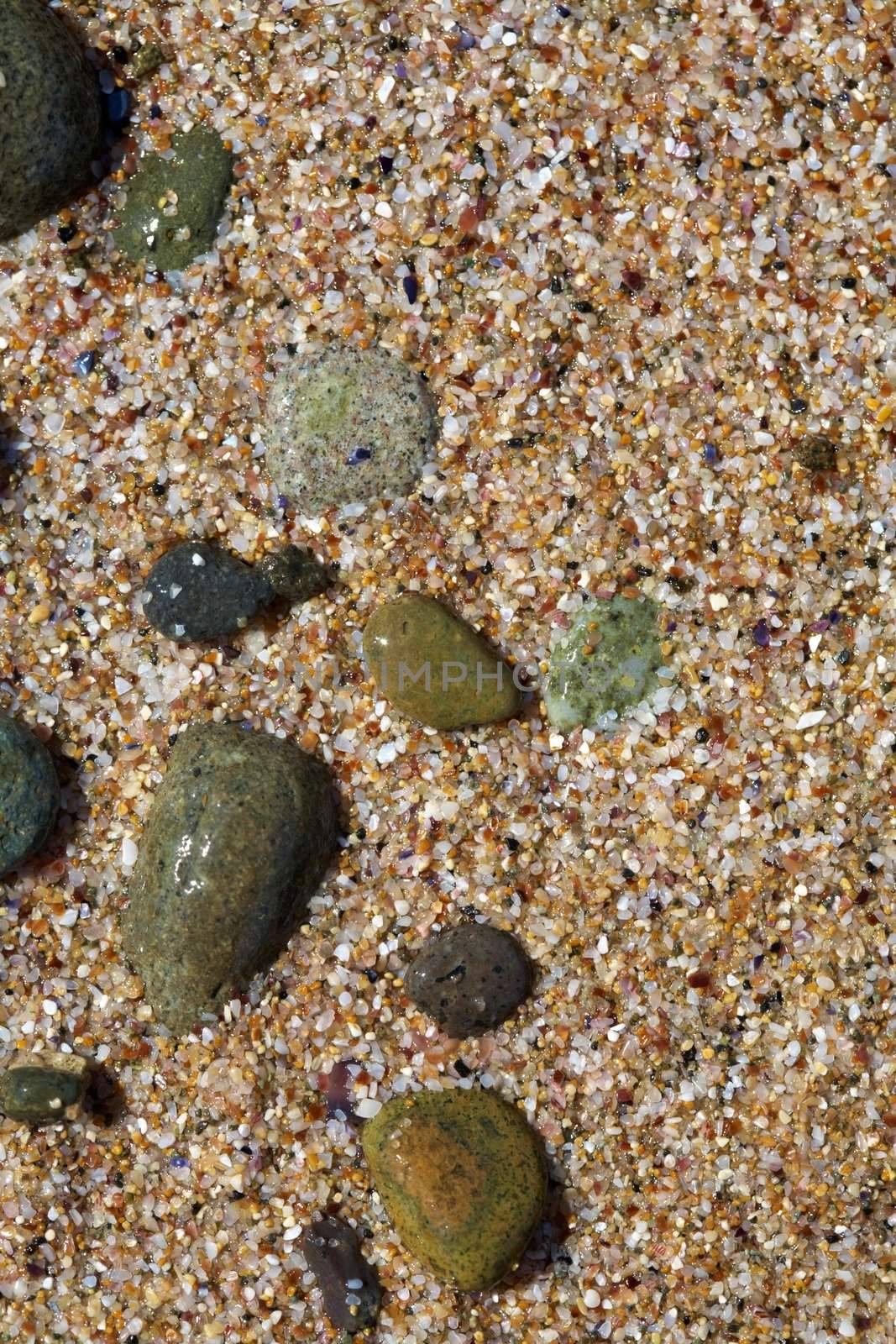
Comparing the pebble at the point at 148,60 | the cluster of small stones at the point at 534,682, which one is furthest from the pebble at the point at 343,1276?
the pebble at the point at 148,60

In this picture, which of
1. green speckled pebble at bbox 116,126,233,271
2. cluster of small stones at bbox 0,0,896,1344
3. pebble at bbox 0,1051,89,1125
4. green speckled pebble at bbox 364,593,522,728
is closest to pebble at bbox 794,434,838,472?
cluster of small stones at bbox 0,0,896,1344

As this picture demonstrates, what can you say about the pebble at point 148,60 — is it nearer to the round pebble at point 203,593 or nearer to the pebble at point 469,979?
the round pebble at point 203,593

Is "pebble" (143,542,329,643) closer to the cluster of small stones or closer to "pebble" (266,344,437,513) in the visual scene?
the cluster of small stones

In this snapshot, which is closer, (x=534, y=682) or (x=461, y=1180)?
(x=461, y=1180)

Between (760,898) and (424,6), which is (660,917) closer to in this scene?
(760,898)

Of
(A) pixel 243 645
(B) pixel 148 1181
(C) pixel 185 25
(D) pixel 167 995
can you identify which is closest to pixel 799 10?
(C) pixel 185 25

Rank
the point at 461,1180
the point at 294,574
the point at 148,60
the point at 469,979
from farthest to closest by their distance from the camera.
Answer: the point at 148,60
the point at 294,574
the point at 469,979
the point at 461,1180

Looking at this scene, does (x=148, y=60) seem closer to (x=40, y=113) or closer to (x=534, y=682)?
(x=40, y=113)

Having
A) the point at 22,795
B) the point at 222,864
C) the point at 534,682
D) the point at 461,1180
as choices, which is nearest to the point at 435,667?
the point at 534,682
